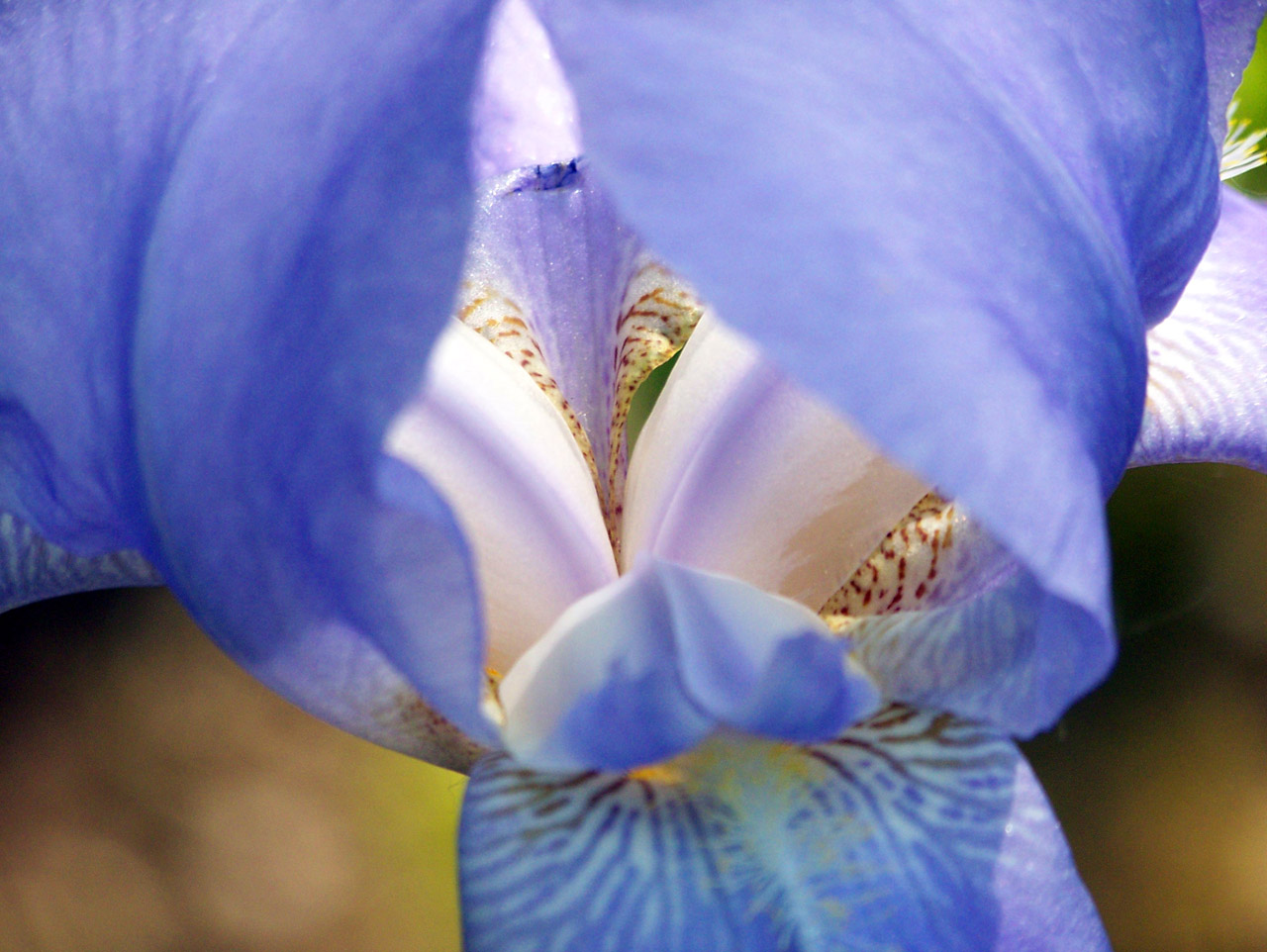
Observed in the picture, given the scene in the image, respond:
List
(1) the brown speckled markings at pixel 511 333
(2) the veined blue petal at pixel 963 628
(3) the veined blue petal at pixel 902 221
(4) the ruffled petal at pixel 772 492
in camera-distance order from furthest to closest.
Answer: (1) the brown speckled markings at pixel 511 333, (4) the ruffled petal at pixel 772 492, (2) the veined blue petal at pixel 963 628, (3) the veined blue petal at pixel 902 221

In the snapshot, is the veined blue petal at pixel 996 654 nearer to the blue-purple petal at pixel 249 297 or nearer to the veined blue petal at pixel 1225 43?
the blue-purple petal at pixel 249 297

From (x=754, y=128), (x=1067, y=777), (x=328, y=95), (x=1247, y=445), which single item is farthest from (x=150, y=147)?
(x=1067, y=777)

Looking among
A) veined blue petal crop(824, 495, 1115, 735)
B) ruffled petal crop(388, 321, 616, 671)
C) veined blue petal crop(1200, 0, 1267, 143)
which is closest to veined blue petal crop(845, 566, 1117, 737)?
veined blue petal crop(824, 495, 1115, 735)

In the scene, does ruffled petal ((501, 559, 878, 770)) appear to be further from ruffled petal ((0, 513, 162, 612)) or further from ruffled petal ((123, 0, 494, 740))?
ruffled petal ((0, 513, 162, 612))

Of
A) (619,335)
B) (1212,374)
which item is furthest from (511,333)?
(1212,374)

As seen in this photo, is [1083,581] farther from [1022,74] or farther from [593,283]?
[593,283]

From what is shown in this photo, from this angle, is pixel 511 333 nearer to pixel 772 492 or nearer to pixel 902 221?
pixel 772 492

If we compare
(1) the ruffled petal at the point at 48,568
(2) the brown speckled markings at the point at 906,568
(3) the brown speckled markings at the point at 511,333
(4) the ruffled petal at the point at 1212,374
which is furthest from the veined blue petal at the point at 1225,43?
(1) the ruffled petal at the point at 48,568
